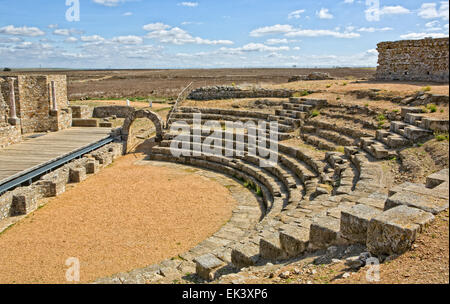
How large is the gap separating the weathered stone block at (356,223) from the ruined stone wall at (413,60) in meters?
14.4

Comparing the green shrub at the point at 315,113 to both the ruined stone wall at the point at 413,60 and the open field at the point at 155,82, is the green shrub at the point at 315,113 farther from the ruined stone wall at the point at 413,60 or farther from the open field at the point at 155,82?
the open field at the point at 155,82

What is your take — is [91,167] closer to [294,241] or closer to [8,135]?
[8,135]

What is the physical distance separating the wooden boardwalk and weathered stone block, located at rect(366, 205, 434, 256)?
12.2 metres

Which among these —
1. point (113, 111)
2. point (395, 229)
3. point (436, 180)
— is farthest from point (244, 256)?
point (113, 111)

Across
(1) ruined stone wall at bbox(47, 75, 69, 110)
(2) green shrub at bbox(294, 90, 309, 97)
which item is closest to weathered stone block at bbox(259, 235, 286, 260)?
(2) green shrub at bbox(294, 90, 309, 97)

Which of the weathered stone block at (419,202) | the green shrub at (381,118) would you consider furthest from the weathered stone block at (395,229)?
the green shrub at (381,118)

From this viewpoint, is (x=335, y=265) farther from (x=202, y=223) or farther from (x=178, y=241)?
(x=202, y=223)

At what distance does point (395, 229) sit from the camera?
195 inches

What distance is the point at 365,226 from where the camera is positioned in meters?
5.67

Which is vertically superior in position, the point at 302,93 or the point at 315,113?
the point at 302,93

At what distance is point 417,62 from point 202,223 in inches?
618

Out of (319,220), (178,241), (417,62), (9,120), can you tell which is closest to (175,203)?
(178,241)

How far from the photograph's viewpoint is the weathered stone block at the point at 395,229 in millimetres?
4898

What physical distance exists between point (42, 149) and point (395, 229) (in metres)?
16.4
